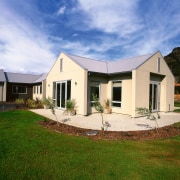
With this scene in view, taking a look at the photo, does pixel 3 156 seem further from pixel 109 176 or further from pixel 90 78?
pixel 90 78

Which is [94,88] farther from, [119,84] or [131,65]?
[131,65]

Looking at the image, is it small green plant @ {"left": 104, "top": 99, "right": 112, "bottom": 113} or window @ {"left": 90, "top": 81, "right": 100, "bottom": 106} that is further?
small green plant @ {"left": 104, "top": 99, "right": 112, "bottom": 113}

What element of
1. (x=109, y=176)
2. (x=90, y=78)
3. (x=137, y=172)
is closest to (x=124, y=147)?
(x=137, y=172)

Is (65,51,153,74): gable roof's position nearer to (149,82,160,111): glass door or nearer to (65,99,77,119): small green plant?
(149,82,160,111): glass door

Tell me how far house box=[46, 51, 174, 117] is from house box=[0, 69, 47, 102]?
11299mm

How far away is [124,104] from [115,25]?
7.18 m

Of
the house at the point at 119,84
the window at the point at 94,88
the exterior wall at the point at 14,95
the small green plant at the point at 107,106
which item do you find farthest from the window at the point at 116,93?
the exterior wall at the point at 14,95

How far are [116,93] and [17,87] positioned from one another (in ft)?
67.9

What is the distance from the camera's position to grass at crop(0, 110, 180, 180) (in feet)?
13.1

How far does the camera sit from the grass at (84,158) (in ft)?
13.1

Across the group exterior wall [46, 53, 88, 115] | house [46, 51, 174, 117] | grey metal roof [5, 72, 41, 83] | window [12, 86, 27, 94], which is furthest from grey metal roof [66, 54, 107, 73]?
grey metal roof [5, 72, 41, 83]

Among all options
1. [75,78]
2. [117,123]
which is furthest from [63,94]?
[117,123]

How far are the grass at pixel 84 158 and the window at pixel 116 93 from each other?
24.4 feet

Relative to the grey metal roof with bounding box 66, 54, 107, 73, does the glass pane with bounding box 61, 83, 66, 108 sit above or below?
below
